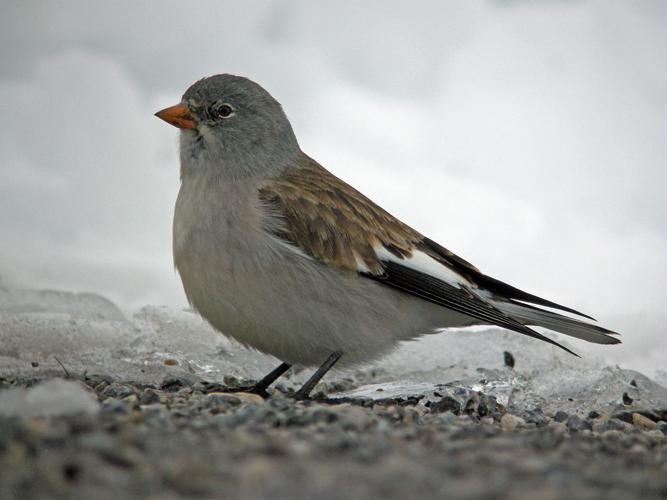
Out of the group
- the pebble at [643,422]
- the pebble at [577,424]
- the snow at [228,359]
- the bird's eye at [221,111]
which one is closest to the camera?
the pebble at [577,424]

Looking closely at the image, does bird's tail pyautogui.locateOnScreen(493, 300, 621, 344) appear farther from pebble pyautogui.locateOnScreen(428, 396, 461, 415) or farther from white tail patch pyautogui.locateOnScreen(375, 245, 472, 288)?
pebble pyautogui.locateOnScreen(428, 396, 461, 415)

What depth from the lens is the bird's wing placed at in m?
5.29

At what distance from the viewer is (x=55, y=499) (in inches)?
95.7

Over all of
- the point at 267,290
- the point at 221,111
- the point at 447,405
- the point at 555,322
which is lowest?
the point at 447,405

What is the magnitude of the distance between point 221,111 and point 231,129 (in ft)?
0.55

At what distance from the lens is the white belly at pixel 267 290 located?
5.09m

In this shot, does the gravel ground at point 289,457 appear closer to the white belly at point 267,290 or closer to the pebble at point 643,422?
the white belly at point 267,290

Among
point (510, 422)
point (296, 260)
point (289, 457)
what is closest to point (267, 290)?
point (296, 260)

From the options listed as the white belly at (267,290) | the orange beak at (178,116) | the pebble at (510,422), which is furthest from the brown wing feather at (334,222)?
the pebble at (510,422)

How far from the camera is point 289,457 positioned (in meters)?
2.86

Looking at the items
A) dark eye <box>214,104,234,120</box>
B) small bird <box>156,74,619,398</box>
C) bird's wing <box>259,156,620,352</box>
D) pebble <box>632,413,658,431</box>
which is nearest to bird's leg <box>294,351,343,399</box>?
small bird <box>156,74,619,398</box>

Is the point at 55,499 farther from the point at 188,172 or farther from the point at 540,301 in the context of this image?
the point at 540,301

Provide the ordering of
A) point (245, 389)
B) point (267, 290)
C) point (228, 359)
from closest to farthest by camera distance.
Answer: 1. point (267, 290)
2. point (245, 389)
3. point (228, 359)

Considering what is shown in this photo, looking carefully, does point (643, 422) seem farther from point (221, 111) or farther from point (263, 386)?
point (221, 111)
